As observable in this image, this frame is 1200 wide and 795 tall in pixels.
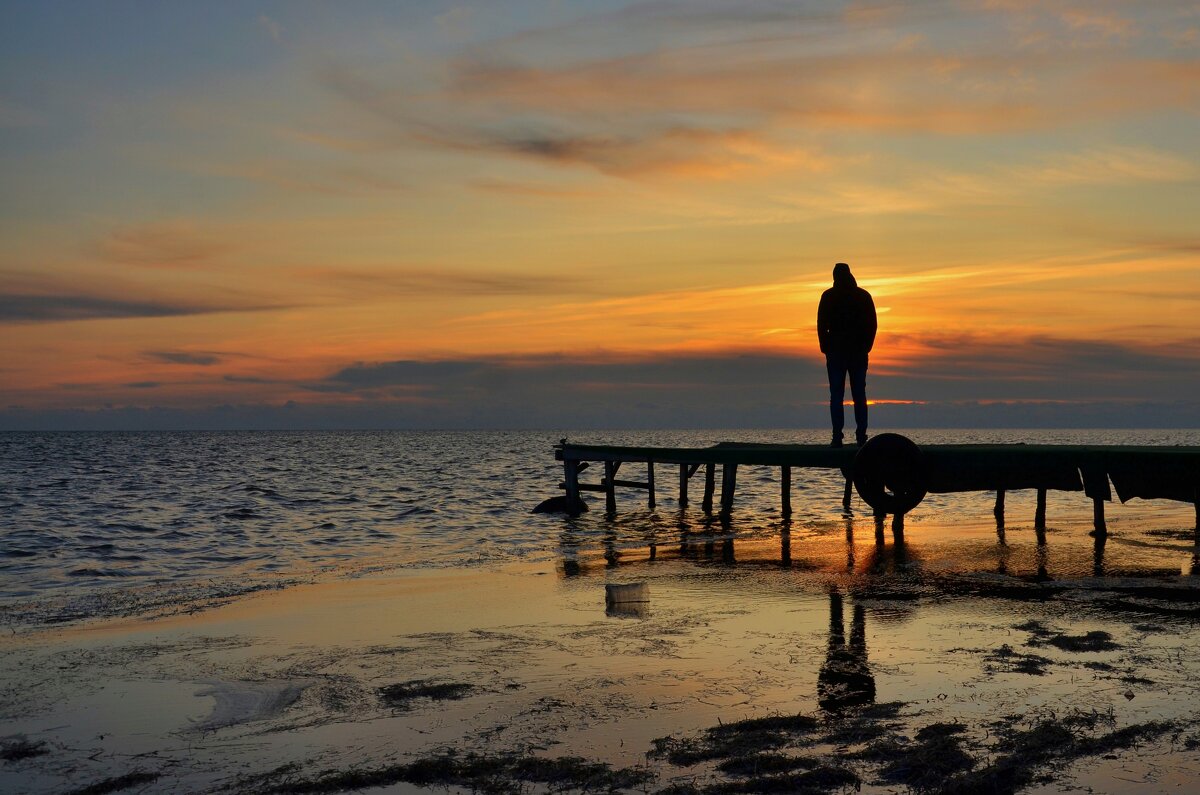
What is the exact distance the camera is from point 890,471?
15.7 metres

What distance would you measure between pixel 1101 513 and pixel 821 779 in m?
13.6

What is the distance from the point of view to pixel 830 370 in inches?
637

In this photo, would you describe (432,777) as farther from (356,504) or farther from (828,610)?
(356,504)

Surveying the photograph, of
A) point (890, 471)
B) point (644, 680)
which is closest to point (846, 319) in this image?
point (890, 471)

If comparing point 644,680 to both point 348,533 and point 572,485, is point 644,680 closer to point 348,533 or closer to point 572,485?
point 348,533

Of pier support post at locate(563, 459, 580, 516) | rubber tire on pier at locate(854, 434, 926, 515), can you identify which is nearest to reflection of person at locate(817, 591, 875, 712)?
rubber tire on pier at locate(854, 434, 926, 515)

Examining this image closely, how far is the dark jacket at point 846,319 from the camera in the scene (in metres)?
15.8

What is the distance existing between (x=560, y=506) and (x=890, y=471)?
14.2 meters

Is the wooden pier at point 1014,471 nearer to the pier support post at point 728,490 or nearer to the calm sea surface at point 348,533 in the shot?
the calm sea surface at point 348,533

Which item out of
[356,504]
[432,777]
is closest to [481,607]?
[432,777]

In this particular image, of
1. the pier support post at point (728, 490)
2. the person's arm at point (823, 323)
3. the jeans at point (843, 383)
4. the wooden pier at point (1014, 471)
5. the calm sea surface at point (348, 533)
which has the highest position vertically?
the person's arm at point (823, 323)

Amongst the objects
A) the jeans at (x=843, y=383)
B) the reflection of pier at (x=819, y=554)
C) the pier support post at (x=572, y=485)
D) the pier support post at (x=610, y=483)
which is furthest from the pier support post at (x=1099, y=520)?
the pier support post at (x=572, y=485)

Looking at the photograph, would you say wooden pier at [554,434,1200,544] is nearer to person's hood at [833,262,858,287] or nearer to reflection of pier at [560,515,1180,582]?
reflection of pier at [560,515,1180,582]

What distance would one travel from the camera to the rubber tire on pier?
15.7 metres
